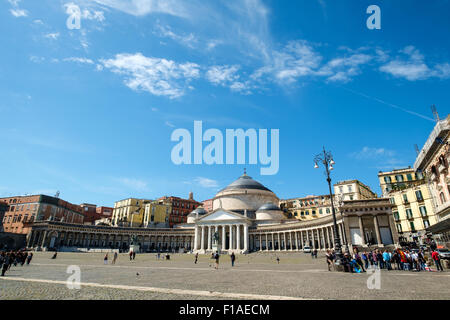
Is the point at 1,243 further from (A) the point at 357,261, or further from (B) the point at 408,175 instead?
(B) the point at 408,175

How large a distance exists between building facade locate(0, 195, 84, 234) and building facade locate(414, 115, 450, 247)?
82442mm

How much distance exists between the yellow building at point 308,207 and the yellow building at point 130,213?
51.7 m

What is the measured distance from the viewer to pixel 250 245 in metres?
69.5

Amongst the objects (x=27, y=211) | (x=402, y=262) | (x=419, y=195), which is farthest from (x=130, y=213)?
(x=402, y=262)

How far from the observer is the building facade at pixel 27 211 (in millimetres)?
66812

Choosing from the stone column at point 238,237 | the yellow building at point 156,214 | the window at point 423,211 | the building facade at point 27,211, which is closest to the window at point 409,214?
the window at point 423,211

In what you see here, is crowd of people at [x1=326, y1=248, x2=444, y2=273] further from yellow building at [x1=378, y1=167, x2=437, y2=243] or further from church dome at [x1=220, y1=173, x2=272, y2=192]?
church dome at [x1=220, y1=173, x2=272, y2=192]

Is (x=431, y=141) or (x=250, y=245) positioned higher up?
(x=431, y=141)

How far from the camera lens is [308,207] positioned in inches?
3071

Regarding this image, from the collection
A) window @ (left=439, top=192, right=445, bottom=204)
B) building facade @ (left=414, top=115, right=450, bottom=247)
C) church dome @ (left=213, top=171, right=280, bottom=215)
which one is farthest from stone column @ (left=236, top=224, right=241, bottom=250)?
window @ (left=439, top=192, right=445, bottom=204)

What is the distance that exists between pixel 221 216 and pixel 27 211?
5398cm

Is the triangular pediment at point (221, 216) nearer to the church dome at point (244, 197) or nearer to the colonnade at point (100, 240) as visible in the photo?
the church dome at point (244, 197)
